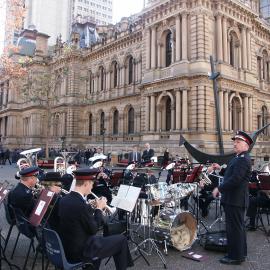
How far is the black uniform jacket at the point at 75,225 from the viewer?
4.29 m

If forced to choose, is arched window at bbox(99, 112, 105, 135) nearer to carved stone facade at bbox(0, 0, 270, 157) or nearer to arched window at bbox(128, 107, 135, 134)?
carved stone facade at bbox(0, 0, 270, 157)

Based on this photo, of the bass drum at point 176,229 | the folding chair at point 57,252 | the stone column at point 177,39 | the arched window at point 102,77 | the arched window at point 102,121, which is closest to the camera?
the folding chair at point 57,252

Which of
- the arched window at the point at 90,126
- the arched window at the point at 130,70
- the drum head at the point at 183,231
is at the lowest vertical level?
the drum head at the point at 183,231

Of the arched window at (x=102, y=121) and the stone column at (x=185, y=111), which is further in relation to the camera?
the arched window at (x=102, y=121)

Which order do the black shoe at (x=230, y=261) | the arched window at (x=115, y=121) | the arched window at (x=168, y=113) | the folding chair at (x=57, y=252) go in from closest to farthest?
the folding chair at (x=57, y=252), the black shoe at (x=230, y=261), the arched window at (x=168, y=113), the arched window at (x=115, y=121)

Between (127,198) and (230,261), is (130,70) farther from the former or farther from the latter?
(230,261)

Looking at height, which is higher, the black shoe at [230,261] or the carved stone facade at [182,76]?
the carved stone facade at [182,76]

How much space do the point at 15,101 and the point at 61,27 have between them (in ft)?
151

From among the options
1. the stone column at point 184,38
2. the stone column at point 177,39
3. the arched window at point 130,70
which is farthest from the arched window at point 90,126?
the stone column at point 184,38

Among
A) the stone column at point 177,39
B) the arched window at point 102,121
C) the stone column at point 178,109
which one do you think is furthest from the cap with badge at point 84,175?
the arched window at point 102,121

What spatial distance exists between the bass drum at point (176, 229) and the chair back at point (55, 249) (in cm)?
300

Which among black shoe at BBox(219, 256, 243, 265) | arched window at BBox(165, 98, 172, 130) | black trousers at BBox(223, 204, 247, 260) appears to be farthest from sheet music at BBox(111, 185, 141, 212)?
arched window at BBox(165, 98, 172, 130)

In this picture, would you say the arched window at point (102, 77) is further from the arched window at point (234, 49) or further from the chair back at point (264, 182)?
the chair back at point (264, 182)

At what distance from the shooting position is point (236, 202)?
6.21 metres
